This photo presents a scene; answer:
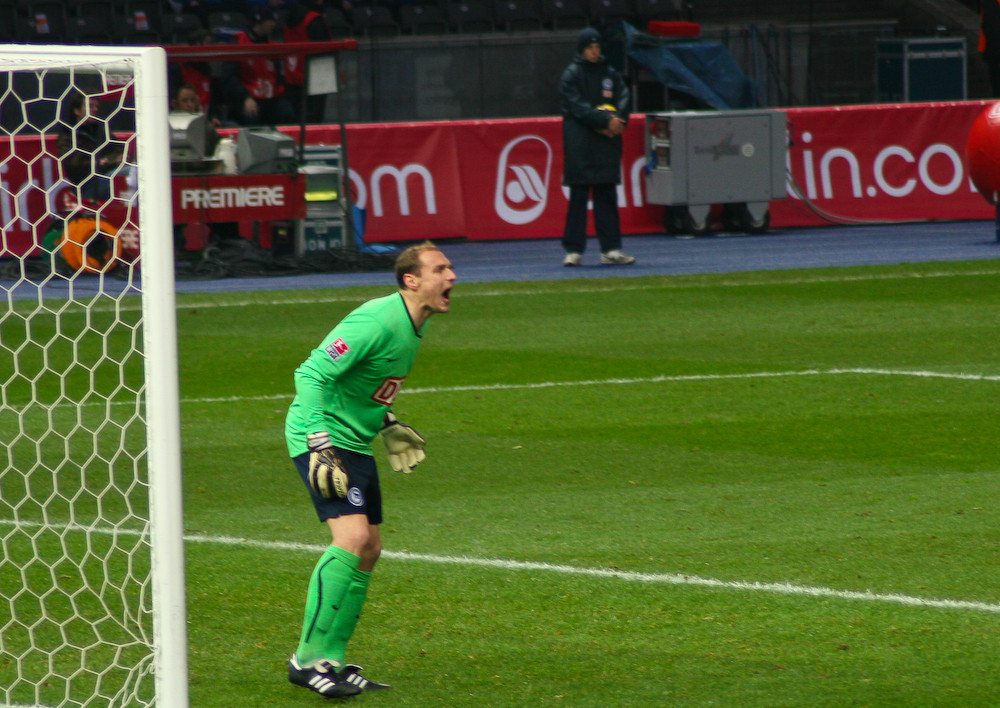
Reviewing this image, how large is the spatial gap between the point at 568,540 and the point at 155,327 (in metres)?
3.09

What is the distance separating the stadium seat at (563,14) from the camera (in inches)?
1059

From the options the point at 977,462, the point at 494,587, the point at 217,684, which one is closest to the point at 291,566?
the point at 494,587

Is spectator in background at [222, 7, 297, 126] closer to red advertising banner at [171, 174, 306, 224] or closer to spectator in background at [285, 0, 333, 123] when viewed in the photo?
spectator in background at [285, 0, 333, 123]

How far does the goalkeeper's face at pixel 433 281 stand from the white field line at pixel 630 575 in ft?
5.18

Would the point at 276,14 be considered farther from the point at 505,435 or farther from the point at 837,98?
Answer: the point at 505,435

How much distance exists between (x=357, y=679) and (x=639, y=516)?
8.09 feet

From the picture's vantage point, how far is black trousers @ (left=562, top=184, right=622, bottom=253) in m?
15.8

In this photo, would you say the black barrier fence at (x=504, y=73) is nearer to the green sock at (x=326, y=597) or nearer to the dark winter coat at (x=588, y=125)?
the dark winter coat at (x=588, y=125)

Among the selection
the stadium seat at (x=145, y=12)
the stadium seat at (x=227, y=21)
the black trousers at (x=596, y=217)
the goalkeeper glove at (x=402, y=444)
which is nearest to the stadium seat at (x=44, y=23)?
the stadium seat at (x=145, y=12)

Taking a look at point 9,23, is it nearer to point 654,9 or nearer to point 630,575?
point 654,9

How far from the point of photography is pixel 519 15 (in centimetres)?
2672

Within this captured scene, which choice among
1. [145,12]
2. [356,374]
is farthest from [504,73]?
[356,374]

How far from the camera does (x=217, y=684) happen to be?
Result: 4.97m

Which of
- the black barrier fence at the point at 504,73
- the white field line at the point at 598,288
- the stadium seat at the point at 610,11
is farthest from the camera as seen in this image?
the stadium seat at the point at 610,11
